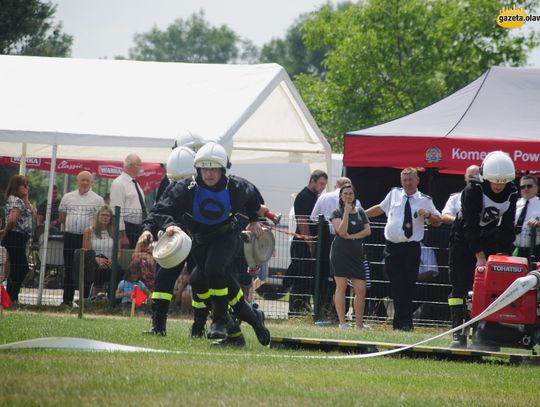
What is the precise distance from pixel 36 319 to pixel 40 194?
35.0m

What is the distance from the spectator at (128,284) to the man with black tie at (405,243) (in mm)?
3694

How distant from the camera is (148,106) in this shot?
17.4 metres

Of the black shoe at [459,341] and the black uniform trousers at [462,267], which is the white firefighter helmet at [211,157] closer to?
the black uniform trousers at [462,267]

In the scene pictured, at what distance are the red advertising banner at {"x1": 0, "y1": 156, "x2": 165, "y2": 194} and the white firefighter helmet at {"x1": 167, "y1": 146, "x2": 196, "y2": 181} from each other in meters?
17.1

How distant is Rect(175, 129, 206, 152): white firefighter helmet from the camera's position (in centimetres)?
1302

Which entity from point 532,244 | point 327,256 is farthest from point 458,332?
point 327,256

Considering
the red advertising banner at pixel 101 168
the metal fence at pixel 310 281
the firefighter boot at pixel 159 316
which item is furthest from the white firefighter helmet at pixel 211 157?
the red advertising banner at pixel 101 168

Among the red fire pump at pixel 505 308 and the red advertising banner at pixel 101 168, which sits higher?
the red advertising banner at pixel 101 168

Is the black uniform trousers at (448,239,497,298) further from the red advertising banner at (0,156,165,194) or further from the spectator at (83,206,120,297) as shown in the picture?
the red advertising banner at (0,156,165,194)

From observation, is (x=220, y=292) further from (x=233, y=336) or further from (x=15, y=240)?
(x=15, y=240)

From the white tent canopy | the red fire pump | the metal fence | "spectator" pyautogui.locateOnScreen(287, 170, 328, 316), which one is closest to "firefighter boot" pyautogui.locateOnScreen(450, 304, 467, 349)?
the red fire pump

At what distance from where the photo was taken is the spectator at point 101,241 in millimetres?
16547

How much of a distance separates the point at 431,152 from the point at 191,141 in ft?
14.8

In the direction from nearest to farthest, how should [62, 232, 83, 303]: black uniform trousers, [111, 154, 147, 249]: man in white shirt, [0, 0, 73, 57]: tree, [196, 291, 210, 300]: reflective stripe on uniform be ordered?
1. [196, 291, 210, 300]: reflective stripe on uniform
2. [62, 232, 83, 303]: black uniform trousers
3. [111, 154, 147, 249]: man in white shirt
4. [0, 0, 73, 57]: tree
